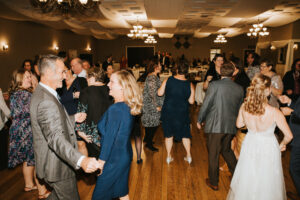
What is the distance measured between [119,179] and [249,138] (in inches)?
54.4

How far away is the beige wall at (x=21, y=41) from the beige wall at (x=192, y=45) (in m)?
6.62

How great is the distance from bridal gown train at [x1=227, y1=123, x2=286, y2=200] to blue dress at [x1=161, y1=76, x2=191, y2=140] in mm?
1198

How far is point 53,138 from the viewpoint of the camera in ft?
5.01

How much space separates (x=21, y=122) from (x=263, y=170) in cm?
278

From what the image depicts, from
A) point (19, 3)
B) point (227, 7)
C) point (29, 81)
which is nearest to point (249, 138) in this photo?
point (29, 81)

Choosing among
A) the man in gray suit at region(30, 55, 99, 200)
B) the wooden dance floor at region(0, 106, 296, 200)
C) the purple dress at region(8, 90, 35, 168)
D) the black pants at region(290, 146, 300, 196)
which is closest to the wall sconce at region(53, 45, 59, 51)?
the wooden dance floor at region(0, 106, 296, 200)

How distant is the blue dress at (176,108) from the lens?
3.08m

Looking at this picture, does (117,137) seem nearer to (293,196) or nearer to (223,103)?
(223,103)

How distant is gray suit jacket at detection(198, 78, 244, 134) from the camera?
2.52 meters

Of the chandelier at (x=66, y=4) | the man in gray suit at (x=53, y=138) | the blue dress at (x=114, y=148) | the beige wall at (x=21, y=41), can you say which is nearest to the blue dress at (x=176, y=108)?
the blue dress at (x=114, y=148)

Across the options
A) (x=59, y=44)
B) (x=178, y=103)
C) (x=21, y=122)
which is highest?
(x=59, y=44)

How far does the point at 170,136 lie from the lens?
3.32 meters

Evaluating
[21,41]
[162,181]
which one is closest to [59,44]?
[21,41]

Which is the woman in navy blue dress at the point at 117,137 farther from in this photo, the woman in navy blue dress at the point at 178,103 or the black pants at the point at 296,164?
the black pants at the point at 296,164
